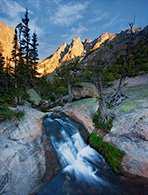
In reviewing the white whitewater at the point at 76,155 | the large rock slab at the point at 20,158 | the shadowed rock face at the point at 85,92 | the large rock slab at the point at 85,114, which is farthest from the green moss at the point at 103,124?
the large rock slab at the point at 20,158

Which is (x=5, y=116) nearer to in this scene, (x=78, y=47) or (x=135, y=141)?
(x=135, y=141)

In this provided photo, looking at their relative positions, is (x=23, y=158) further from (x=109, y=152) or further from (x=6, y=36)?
(x=6, y=36)

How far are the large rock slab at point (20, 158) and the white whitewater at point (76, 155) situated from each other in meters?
1.50

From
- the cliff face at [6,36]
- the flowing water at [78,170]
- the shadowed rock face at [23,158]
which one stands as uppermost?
the cliff face at [6,36]

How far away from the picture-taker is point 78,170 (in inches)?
229

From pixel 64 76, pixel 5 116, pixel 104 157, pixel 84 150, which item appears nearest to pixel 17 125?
pixel 5 116

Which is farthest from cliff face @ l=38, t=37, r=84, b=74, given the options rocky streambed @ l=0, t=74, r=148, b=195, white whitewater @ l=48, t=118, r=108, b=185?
rocky streambed @ l=0, t=74, r=148, b=195

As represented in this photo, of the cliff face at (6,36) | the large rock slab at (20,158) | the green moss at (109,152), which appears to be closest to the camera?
the large rock slab at (20,158)

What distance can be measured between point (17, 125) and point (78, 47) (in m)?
164

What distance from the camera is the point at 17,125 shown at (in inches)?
234

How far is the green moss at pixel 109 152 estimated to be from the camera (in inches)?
227

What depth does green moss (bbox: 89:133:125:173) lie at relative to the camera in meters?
5.77

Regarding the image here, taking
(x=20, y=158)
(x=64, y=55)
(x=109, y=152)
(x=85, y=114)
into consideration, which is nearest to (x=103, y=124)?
(x=85, y=114)

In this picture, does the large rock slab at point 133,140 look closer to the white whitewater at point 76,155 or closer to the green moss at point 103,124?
the green moss at point 103,124
